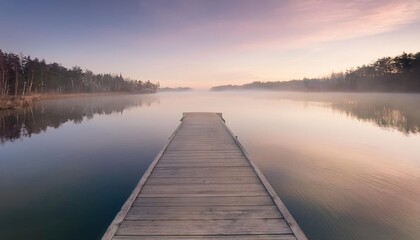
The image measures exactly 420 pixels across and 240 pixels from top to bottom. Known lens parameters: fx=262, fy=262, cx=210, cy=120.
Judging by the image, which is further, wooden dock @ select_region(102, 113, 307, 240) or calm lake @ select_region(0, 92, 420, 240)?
calm lake @ select_region(0, 92, 420, 240)

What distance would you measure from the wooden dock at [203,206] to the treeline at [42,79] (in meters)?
47.7

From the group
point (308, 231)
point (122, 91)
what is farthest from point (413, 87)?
point (122, 91)

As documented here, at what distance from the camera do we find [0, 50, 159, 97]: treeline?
177ft

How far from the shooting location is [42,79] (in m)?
65.7

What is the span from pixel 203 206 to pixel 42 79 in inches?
2932

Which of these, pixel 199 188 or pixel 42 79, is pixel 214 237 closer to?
pixel 199 188

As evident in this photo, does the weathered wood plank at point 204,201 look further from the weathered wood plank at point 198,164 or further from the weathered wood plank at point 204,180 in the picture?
the weathered wood plank at point 198,164

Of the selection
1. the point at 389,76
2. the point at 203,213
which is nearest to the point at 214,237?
the point at 203,213

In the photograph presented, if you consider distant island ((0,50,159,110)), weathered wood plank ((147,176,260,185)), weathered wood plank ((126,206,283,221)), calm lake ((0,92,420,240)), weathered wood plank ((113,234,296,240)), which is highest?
distant island ((0,50,159,110))

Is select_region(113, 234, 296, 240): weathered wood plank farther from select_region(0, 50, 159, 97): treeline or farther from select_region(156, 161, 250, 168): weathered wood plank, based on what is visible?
select_region(0, 50, 159, 97): treeline

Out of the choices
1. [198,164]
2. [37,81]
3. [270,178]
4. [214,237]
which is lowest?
[270,178]

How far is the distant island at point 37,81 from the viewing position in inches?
1900

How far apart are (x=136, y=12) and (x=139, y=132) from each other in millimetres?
19010

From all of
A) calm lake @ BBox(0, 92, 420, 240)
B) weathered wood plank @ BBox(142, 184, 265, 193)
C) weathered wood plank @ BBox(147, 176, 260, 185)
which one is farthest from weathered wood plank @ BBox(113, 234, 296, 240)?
weathered wood plank @ BBox(147, 176, 260, 185)
